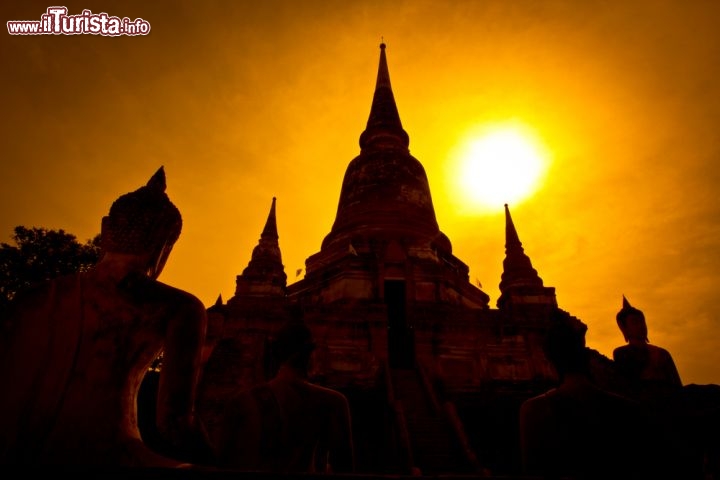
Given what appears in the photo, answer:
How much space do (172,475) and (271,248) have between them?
23591mm

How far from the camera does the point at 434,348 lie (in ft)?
52.6

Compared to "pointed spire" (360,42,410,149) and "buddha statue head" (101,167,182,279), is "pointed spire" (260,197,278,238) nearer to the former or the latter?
"pointed spire" (360,42,410,149)

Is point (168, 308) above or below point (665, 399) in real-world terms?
above

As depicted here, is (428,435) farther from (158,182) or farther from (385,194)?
(385,194)

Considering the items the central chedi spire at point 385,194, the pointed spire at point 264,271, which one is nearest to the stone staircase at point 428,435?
the pointed spire at point 264,271

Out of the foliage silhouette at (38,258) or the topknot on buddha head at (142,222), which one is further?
the foliage silhouette at (38,258)

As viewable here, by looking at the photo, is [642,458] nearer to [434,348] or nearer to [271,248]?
[434,348]

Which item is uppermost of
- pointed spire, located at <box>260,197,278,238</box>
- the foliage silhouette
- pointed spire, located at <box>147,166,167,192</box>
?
pointed spire, located at <box>260,197,278,238</box>

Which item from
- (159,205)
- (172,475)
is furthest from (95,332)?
(172,475)

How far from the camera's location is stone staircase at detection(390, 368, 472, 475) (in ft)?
30.6

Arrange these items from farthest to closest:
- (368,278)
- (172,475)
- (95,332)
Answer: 1. (368,278)
2. (95,332)
3. (172,475)

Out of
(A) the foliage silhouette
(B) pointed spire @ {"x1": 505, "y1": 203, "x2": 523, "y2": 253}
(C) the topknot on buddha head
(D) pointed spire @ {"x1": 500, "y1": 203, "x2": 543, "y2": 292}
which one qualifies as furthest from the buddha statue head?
(B) pointed spire @ {"x1": 505, "y1": 203, "x2": 523, "y2": 253}

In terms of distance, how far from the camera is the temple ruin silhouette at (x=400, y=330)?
10.7 m

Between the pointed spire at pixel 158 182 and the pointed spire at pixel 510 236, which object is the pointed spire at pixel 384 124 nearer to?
the pointed spire at pixel 510 236
